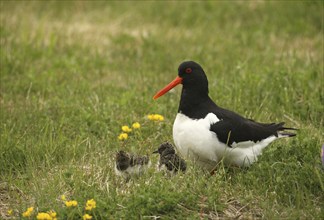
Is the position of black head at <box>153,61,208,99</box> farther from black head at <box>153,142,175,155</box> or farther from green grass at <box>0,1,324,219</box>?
green grass at <box>0,1,324,219</box>

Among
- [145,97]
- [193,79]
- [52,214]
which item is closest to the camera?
[52,214]

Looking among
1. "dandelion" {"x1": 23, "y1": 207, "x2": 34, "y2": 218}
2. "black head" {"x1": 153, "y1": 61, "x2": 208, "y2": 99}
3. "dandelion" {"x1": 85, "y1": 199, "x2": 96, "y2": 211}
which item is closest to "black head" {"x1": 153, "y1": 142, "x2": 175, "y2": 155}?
"black head" {"x1": 153, "y1": 61, "x2": 208, "y2": 99}

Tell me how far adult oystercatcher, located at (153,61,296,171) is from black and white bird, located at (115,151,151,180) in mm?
382

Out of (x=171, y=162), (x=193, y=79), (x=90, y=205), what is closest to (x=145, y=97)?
(x=193, y=79)

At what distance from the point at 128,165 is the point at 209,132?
724mm

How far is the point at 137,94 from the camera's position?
7.77 m

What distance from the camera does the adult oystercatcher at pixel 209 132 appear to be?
17.8 ft

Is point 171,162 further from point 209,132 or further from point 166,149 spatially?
point 209,132

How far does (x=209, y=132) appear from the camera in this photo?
5.42m

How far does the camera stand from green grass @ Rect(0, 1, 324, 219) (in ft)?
16.3

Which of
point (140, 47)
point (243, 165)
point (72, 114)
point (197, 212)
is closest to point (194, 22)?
point (140, 47)

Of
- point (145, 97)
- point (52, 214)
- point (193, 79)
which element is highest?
point (193, 79)

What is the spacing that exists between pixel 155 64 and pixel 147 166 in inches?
151

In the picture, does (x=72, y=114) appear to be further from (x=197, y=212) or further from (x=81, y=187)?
(x=197, y=212)
